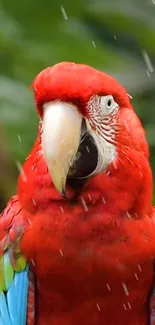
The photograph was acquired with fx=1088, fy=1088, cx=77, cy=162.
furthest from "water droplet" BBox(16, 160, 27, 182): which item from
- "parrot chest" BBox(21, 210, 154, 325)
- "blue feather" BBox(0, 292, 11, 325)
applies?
"blue feather" BBox(0, 292, 11, 325)

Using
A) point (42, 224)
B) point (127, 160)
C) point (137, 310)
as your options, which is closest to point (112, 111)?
point (127, 160)

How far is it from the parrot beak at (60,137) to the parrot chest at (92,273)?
0.82ft

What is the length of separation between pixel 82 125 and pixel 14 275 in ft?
1.94

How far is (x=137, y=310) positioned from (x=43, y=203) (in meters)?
0.46

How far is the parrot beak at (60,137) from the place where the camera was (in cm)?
276

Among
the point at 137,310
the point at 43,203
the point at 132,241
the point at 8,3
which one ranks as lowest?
the point at 137,310

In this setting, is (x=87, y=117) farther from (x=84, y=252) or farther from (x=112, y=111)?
(x=84, y=252)

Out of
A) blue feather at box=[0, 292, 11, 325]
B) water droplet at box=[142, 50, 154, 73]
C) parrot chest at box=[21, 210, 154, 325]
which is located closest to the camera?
parrot chest at box=[21, 210, 154, 325]

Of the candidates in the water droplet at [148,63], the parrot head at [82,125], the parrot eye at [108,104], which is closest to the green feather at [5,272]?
the parrot head at [82,125]

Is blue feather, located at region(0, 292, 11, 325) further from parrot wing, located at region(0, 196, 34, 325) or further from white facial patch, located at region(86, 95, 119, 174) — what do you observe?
white facial patch, located at region(86, 95, 119, 174)

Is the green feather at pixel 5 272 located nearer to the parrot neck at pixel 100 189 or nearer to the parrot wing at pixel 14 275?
the parrot wing at pixel 14 275

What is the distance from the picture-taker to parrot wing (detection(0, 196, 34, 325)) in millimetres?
3113

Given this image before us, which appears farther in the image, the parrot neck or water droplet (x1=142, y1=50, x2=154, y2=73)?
water droplet (x1=142, y1=50, x2=154, y2=73)

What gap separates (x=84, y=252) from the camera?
2994 mm
